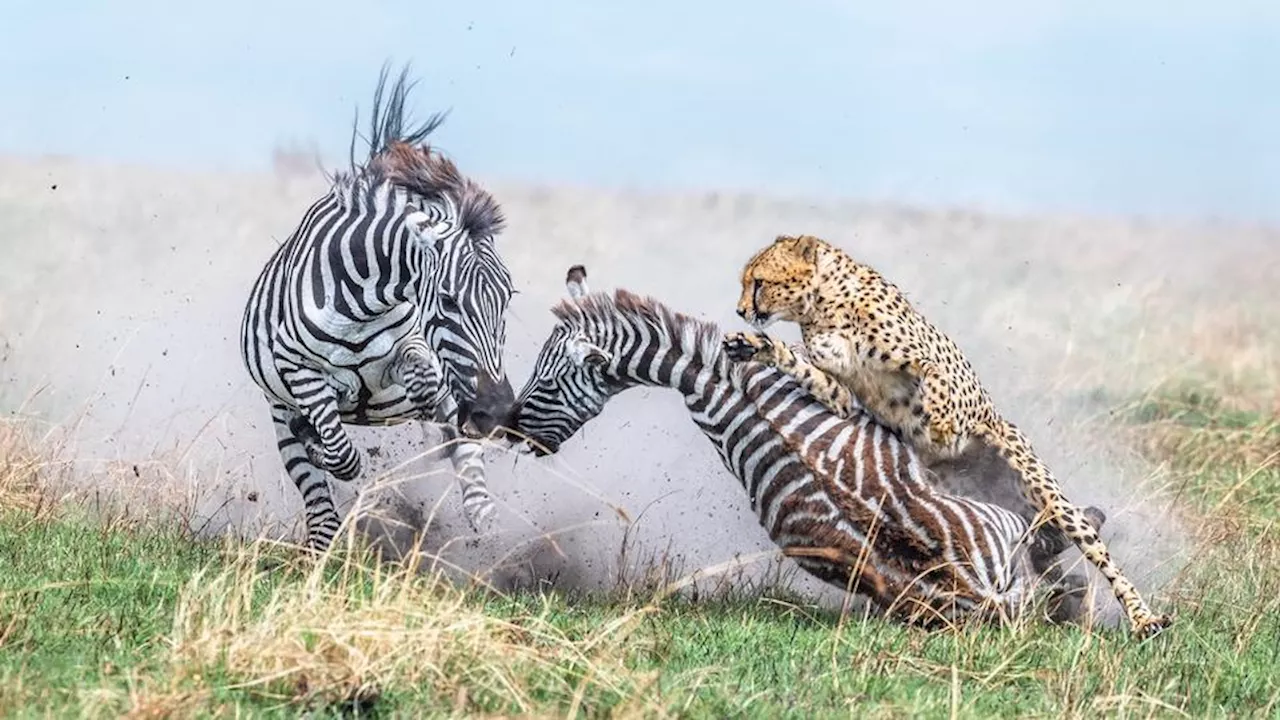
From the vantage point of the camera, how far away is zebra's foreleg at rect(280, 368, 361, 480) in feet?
29.4

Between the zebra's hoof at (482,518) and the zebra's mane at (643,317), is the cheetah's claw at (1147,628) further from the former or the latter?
the zebra's hoof at (482,518)

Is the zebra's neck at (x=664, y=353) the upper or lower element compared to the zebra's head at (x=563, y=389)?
upper

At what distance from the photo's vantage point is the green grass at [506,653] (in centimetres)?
529

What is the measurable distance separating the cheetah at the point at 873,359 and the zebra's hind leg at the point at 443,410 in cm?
163

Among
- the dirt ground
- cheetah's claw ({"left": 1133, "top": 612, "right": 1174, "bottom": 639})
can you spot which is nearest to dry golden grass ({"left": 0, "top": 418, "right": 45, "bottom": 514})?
the dirt ground

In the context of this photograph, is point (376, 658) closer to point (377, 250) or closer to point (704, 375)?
point (704, 375)

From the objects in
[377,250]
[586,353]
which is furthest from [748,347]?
[377,250]

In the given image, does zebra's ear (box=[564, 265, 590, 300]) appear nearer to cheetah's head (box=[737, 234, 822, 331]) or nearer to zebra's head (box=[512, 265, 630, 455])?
zebra's head (box=[512, 265, 630, 455])

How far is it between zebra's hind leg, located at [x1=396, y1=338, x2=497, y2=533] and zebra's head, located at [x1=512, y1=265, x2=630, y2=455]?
2.02 ft

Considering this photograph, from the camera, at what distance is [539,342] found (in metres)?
14.3

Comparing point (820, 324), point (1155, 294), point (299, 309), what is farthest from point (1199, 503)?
point (1155, 294)

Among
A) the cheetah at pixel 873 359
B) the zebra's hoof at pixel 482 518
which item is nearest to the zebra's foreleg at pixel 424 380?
the zebra's hoof at pixel 482 518

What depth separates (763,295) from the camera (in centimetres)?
802

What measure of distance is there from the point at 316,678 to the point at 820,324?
3382 mm
